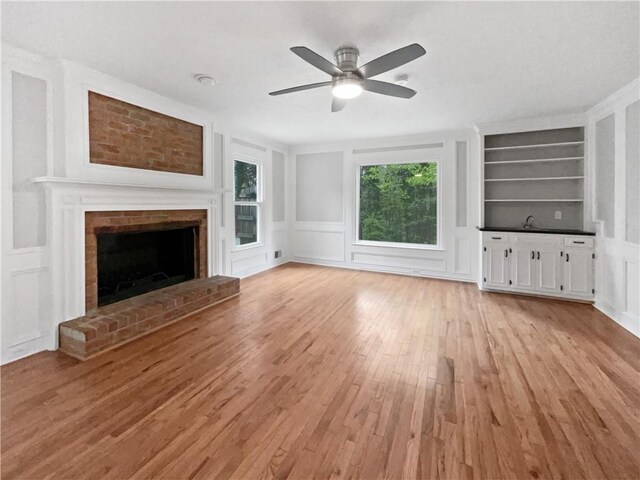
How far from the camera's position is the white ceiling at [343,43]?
6.65 feet

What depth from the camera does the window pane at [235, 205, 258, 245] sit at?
5.44 metres

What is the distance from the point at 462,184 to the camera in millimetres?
5266

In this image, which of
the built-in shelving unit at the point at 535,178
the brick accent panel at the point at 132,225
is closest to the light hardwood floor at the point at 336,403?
the brick accent panel at the point at 132,225

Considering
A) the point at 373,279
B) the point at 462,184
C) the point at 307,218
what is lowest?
the point at 373,279

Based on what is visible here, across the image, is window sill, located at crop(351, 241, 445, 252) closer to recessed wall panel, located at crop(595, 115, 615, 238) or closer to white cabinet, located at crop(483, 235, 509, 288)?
white cabinet, located at crop(483, 235, 509, 288)

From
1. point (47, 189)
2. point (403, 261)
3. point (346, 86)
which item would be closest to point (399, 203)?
point (403, 261)

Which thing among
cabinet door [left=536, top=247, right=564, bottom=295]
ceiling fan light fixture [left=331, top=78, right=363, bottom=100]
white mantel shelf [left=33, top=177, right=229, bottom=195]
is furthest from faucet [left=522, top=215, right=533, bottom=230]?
white mantel shelf [left=33, top=177, right=229, bottom=195]

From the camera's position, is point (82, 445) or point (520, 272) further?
point (520, 272)

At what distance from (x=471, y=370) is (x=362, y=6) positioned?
2.74m

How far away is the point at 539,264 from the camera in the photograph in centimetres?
435

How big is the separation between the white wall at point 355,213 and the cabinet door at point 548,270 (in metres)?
0.97

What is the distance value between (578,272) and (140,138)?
5.80m

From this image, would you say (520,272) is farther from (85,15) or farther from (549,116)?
(85,15)

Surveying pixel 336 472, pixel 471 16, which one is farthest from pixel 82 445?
pixel 471 16
